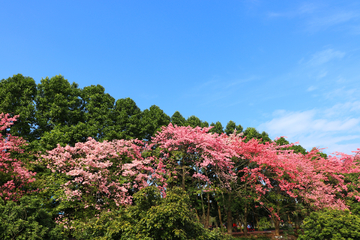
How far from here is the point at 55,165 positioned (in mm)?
18906

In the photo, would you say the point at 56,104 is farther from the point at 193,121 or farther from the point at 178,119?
the point at 193,121

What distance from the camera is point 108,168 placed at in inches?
780

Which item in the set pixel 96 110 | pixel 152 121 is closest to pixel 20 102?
pixel 96 110

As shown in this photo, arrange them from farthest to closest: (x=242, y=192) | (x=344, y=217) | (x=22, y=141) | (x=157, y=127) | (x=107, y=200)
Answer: (x=157, y=127)
(x=242, y=192)
(x=22, y=141)
(x=107, y=200)
(x=344, y=217)

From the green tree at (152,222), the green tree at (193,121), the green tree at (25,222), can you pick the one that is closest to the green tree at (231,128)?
the green tree at (193,121)

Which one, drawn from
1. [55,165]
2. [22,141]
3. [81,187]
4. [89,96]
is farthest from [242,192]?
[22,141]

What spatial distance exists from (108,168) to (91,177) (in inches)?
94.4

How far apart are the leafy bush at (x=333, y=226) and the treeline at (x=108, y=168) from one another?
0.10 m

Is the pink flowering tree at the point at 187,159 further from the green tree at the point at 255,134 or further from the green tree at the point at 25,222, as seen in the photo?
the green tree at the point at 255,134

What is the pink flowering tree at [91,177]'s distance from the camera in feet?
57.0

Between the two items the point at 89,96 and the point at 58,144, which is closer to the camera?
the point at 58,144

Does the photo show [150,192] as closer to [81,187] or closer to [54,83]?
[81,187]

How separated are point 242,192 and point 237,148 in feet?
13.2

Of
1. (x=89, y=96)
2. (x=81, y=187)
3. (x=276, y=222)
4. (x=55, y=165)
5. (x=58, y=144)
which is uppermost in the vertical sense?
(x=89, y=96)
